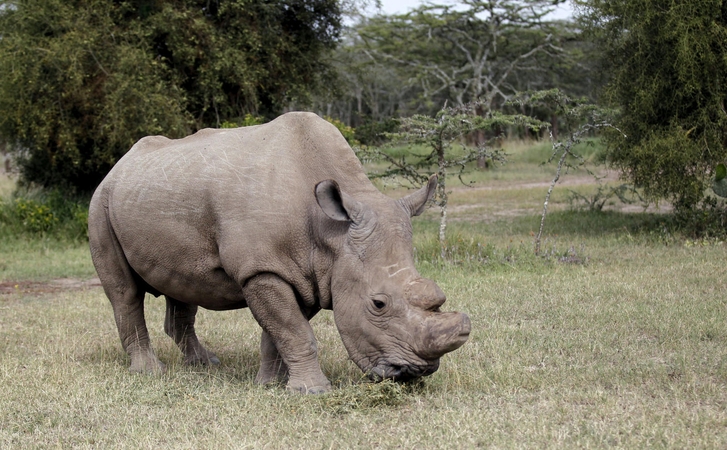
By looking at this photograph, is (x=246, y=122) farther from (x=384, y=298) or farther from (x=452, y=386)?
(x=384, y=298)

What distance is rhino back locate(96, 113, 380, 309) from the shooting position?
18.1 ft

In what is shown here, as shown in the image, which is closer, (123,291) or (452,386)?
(452,386)

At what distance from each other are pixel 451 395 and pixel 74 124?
10391 millimetres

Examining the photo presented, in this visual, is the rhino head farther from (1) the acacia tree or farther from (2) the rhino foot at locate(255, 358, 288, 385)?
(1) the acacia tree

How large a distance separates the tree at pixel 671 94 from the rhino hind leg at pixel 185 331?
7.68 metres

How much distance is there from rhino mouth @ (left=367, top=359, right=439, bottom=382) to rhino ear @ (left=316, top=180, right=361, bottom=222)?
92 cm

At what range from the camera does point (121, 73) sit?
45.0ft

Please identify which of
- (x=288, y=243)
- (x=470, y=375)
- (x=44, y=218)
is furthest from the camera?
(x=44, y=218)

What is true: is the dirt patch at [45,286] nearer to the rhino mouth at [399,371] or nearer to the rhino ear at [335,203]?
the rhino ear at [335,203]

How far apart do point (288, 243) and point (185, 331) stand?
1.92 m

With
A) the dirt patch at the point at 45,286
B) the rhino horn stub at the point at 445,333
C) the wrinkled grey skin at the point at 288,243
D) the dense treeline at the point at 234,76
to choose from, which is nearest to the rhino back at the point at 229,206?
the wrinkled grey skin at the point at 288,243

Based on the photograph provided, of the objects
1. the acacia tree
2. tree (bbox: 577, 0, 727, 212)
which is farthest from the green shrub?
the acacia tree

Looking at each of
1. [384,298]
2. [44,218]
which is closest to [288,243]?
[384,298]

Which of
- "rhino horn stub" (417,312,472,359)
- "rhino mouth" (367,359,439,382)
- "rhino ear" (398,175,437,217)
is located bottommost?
"rhino mouth" (367,359,439,382)
